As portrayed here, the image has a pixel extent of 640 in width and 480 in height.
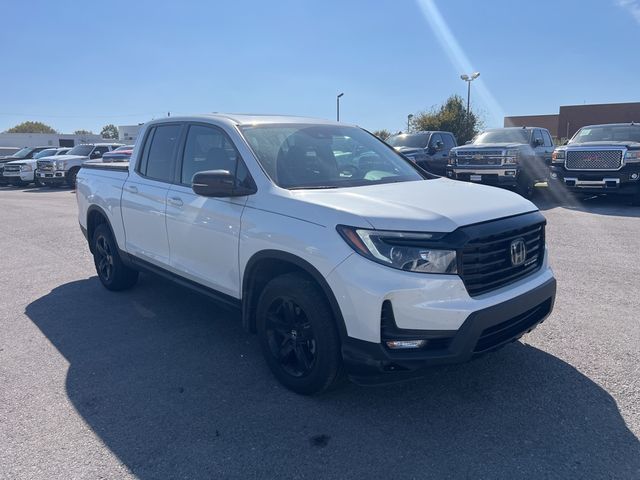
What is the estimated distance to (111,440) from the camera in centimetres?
310

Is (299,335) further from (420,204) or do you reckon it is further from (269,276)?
(420,204)

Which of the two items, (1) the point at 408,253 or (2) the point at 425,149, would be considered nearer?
(1) the point at 408,253

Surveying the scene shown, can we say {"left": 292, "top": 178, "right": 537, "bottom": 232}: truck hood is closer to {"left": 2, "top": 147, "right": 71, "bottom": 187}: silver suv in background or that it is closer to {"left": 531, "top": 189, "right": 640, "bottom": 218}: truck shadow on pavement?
{"left": 531, "top": 189, "right": 640, "bottom": 218}: truck shadow on pavement

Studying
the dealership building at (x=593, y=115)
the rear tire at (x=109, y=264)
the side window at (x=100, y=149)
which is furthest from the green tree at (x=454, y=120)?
the rear tire at (x=109, y=264)

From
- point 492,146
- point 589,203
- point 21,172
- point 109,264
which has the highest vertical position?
point 492,146

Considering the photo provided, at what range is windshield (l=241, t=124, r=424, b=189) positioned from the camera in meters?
3.92

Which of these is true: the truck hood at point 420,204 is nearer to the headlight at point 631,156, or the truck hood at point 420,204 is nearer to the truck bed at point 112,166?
the truck bed at point 112,166

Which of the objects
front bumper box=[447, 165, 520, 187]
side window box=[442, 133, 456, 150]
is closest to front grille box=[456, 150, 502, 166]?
front bumper box=[447, 165, 520, 187]

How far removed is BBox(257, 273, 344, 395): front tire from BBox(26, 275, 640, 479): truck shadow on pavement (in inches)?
6.2

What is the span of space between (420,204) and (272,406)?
165cm

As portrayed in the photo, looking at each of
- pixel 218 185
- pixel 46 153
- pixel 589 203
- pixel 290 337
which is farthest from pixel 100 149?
pixel 290 337

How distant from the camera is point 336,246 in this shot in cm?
310

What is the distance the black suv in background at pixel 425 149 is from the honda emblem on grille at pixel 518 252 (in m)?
11.9

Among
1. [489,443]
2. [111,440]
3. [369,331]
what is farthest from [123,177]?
[489,443]
